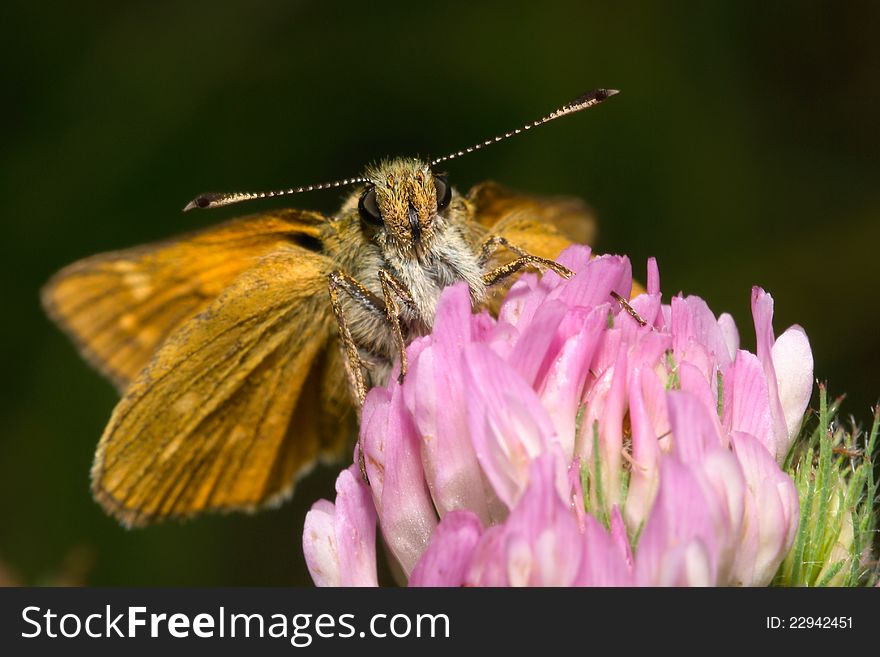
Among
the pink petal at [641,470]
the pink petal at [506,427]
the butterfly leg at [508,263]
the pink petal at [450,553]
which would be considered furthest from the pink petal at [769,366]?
the pink petal at [450,553]

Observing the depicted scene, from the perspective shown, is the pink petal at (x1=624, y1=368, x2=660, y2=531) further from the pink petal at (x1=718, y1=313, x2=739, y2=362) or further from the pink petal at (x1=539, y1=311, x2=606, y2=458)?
the pink petal at (x1=718, y1=313, x2=739, y2=362)

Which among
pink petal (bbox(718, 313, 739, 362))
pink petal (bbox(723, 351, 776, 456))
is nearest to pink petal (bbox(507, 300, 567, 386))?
pink petal (bbox(723, 351, 776, 456))

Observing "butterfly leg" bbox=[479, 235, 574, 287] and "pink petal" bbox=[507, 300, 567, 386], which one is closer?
"pink petal" bbox=[507, 300, 567, 386]

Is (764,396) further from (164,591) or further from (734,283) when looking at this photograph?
(734,283)

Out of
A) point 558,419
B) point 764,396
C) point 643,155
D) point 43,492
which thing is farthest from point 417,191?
point 43,492

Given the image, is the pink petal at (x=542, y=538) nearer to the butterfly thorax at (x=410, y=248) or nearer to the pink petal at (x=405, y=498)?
the pink petal at (x=405, y=498)

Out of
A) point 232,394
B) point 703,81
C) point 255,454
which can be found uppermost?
point 703,81

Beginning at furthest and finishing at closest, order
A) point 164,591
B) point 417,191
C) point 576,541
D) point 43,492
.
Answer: point 43,492 < point 417,191 < point 164,591 < point 576,541
